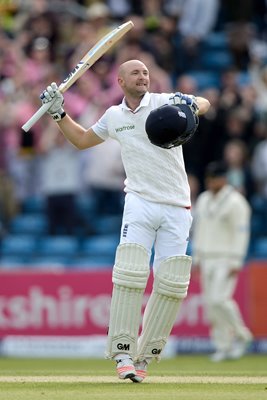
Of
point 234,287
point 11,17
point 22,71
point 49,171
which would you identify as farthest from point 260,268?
point 11,17

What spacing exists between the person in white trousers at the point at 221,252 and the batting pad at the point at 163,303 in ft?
17.6

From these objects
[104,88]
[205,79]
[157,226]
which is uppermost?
[205,79]

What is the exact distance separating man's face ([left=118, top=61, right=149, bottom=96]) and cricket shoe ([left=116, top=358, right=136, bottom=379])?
166cm

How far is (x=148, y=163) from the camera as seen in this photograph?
8.22 meters

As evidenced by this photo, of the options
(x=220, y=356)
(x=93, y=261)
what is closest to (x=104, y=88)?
(x=93, y=261)

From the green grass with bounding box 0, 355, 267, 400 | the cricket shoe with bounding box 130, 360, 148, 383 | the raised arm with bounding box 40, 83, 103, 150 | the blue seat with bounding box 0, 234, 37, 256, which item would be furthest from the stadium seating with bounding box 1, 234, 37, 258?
the cricket shoe with bounding box 130, 360, 148, 383

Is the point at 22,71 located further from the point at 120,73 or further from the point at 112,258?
the point at 120,73

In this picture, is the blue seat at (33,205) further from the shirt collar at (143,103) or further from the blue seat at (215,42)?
the shirt collar at (143,103)

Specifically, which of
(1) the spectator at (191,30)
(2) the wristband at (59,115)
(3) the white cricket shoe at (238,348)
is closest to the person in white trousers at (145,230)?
(2) the wristband at (59,115)

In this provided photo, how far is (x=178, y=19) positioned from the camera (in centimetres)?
1694

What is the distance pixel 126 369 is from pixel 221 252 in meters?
5.75

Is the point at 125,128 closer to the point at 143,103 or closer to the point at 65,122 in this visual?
the point at 143,103

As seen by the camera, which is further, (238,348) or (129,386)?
(238,348)

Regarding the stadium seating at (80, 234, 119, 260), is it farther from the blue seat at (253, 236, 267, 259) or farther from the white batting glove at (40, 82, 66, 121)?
the white batting glove at (40, 82, 66, 121)
